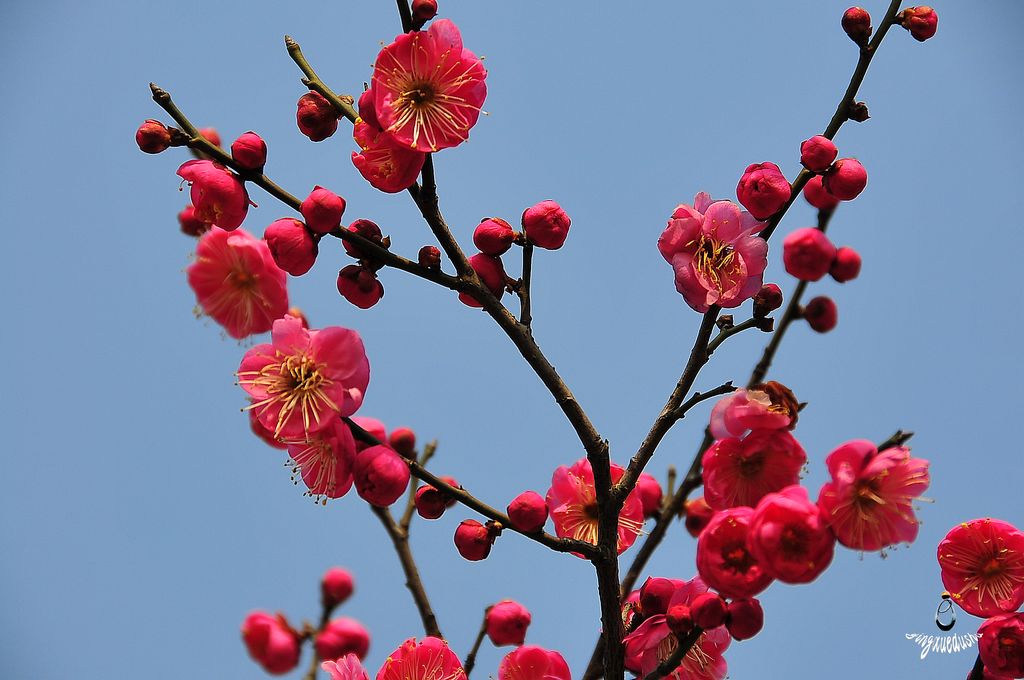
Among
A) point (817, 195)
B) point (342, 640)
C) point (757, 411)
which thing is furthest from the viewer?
point (342, 640)

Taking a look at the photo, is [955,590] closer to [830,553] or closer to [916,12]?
[830,553]

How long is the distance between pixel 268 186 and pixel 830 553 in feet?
4.92

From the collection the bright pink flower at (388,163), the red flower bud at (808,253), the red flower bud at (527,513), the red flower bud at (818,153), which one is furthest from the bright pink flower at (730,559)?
the bright pink flower at (388,163)

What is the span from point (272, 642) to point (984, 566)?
2690 mm

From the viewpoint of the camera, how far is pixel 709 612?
70.9 inches

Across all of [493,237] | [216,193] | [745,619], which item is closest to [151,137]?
[216,193]

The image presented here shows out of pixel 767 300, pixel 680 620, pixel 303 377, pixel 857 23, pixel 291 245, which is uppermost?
pixel 857 23

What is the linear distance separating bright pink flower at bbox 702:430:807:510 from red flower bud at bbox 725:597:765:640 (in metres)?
0.24

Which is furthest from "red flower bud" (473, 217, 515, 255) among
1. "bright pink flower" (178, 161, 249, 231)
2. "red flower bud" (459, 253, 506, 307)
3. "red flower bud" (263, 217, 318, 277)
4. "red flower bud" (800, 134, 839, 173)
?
"red flower bud" (800, 134, 839, 173)

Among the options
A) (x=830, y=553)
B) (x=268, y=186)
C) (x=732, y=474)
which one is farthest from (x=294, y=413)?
(x=830, y=553)

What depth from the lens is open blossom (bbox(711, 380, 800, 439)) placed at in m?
1.85

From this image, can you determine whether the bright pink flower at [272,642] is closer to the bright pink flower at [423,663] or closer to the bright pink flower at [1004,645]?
the bright pink flower at [423,663]

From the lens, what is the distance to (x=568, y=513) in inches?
95.4

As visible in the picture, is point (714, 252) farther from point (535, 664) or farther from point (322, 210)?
point (535, 664)
